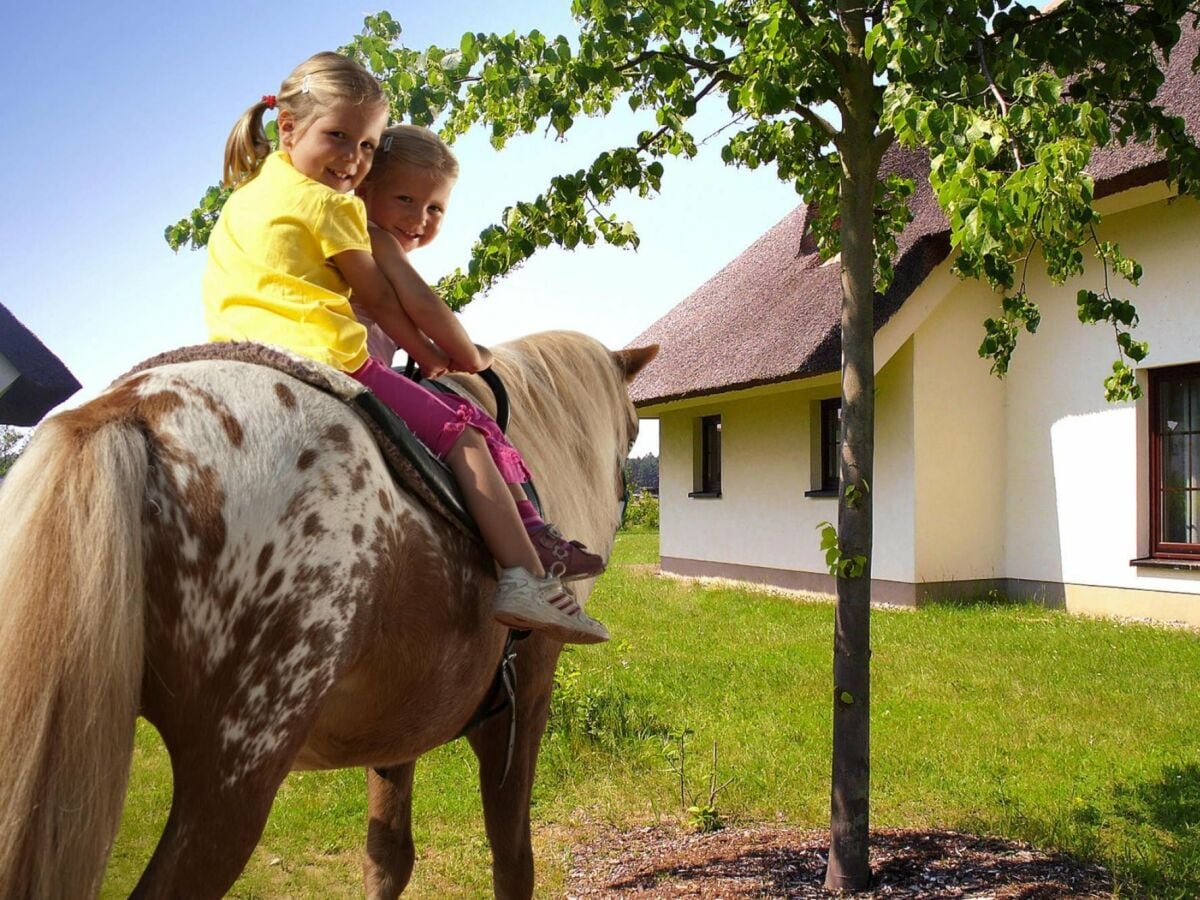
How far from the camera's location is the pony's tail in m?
1.41

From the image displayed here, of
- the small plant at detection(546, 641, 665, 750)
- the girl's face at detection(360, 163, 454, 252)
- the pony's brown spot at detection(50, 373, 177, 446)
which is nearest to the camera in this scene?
the pony's brown spot at detection(50, 373, 177, 446)

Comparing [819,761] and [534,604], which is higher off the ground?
[534,604]

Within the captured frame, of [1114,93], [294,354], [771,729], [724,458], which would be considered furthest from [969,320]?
[294,354]

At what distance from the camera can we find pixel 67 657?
1437mm

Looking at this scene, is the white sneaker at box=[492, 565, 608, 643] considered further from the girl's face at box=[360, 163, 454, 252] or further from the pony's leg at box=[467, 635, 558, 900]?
the girl's face at box=[360, 163, 454, 252]

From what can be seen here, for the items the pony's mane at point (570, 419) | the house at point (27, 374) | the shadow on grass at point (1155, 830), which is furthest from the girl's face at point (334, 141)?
the house at point (27, 374)

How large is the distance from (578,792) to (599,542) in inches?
89.4

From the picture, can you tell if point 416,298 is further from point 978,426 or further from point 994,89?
point 978,426

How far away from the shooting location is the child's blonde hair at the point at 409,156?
2.40 meters

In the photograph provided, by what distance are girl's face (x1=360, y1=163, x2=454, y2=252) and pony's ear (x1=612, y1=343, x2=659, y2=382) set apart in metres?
1.20

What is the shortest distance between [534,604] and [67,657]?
876 mm

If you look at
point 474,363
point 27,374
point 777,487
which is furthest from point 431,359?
point 777,487

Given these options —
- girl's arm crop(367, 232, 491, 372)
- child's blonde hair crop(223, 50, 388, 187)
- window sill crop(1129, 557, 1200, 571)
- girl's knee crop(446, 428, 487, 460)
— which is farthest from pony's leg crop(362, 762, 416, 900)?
window sill crop(1129, 557, 1200, 571)

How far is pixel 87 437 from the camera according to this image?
154cm
